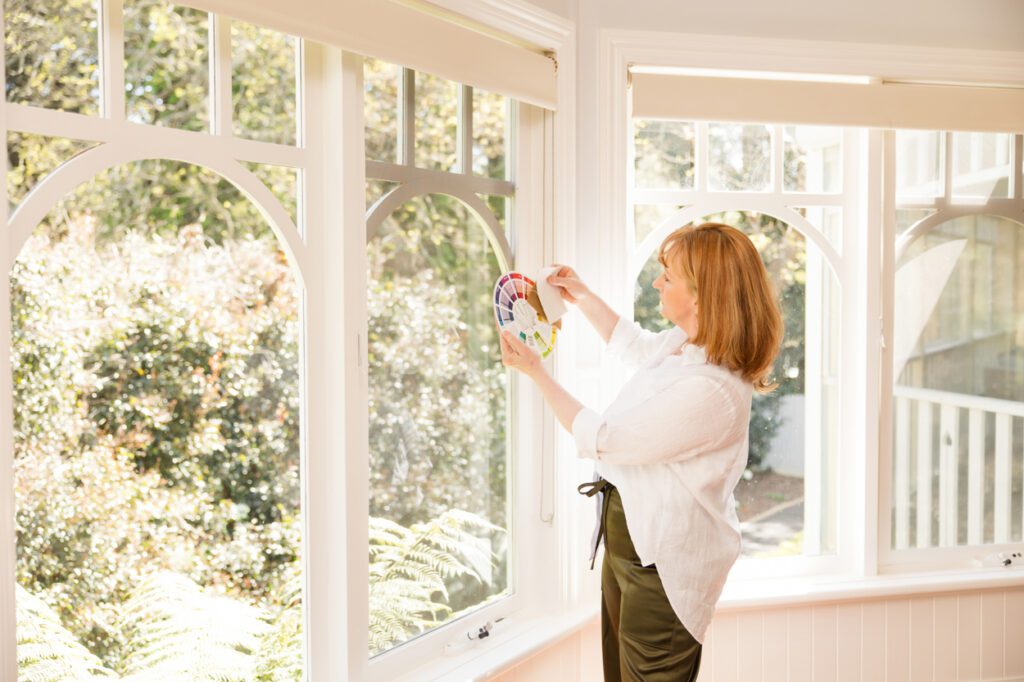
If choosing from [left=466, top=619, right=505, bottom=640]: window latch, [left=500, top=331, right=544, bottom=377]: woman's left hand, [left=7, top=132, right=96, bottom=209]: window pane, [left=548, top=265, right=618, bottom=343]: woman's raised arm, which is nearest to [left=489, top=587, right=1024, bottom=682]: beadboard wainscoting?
[left=466, top=619, right=505, bottom=640]: window latch

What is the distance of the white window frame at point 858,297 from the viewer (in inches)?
112

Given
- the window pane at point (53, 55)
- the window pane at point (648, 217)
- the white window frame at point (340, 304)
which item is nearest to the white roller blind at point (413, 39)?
the white window frame at point (340, 304)

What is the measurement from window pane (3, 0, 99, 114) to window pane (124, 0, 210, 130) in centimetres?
38

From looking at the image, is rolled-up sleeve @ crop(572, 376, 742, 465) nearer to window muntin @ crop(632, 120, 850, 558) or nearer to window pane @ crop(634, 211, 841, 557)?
window muntin @ crop(632, 120, 850, 558)

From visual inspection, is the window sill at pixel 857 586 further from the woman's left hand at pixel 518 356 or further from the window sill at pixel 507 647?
the woman's left hand at pixel 518 356

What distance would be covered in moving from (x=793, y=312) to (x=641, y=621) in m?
1.55

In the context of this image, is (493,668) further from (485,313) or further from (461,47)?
(461,47)

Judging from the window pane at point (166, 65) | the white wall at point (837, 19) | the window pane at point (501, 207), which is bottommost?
the window pane at point (501, 207)

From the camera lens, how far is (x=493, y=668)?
Answer: 2289 mm

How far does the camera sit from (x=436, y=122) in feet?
7.61

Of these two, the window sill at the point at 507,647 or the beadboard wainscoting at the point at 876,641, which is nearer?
the window sill at the point at 507,647

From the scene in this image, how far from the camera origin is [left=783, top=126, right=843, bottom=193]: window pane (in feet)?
10.3

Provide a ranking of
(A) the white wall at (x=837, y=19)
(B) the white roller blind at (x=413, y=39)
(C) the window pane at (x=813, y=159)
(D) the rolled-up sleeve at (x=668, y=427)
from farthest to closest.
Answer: (C) the window pane at (x=813, y=159)
(A) the white wall at (x=837, y=19)
(D) the rolled-up sleeve at (x=668, y=427)
(B) the white roller blind at (x=413, y=39)

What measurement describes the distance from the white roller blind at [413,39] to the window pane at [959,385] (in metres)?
1.66
